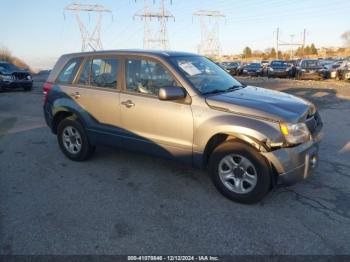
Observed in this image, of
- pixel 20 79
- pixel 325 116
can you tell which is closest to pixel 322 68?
pixel 325 116

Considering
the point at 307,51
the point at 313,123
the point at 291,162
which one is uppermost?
the point at 307,51

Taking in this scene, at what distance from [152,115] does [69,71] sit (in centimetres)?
201

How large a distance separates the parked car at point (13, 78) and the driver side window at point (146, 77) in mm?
16694

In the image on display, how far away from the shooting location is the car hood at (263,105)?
12.6 ft

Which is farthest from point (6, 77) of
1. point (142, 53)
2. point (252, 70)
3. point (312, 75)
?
point (252, 70)

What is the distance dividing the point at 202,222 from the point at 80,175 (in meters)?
2.26

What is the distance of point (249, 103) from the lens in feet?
13.3

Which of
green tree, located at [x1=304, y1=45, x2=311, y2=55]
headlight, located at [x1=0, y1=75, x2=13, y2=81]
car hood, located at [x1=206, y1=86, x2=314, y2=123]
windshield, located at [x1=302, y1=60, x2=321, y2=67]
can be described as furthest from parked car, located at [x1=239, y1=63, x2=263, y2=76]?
green tree, located at [x1=304, y1=45, x2=311, y2=55]

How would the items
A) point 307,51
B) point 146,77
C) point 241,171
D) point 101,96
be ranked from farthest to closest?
1. point 307,51
2. point 101,96
3. point 146,77
4. point 241,171

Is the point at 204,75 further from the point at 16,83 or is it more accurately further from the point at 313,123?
the point at 16,83

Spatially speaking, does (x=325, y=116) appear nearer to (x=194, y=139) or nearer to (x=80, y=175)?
(x=194, y=139)

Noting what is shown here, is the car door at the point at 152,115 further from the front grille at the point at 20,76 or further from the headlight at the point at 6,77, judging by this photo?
the front grille at the point at 20,76

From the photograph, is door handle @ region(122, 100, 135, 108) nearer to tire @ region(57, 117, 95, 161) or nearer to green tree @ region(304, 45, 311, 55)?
tire @ region(57, 117, 95, 161)

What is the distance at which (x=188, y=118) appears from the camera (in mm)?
4281
